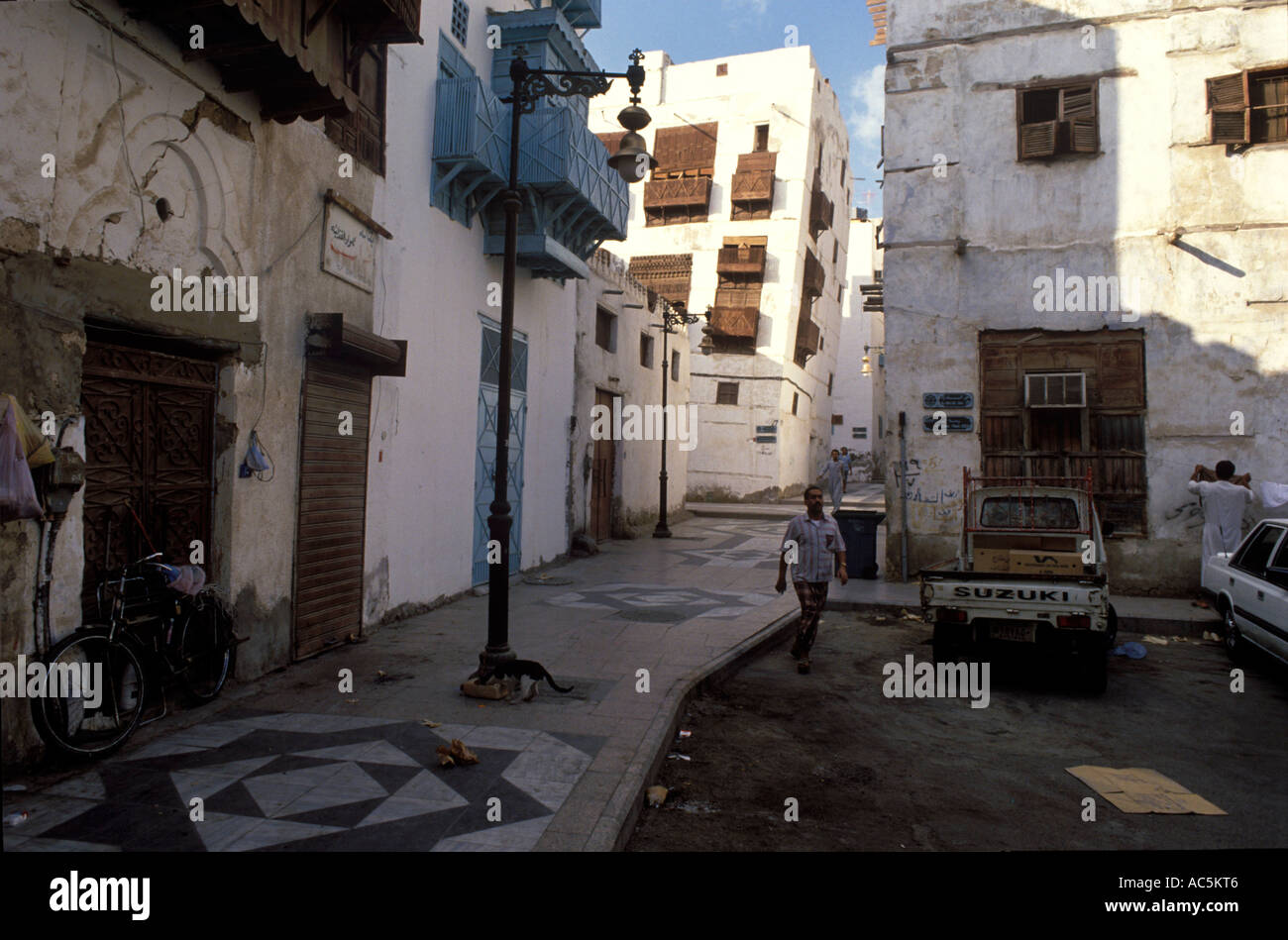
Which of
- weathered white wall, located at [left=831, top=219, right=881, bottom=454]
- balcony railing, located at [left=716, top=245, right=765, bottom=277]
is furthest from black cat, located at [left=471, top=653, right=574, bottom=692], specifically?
weathered white wall, located at [left=831, top=219, right=881, bottom=454]

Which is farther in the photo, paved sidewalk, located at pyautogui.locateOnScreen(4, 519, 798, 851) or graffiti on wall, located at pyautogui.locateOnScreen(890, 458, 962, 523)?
graffiti on wall, located at pyautogui.locateOnScreen(890, 458, 962, 523)

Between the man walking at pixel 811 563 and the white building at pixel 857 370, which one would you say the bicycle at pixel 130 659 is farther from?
the white building at pixel 857 370

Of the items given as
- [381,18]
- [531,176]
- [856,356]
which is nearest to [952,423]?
[531,176]

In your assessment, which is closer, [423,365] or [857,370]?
[423,365]

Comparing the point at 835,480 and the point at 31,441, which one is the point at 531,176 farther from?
the point at 835,480

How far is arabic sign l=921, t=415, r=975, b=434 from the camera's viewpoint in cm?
1388

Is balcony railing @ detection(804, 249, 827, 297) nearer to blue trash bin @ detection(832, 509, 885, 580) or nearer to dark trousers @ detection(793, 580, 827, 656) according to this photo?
blue trash bin @ detection(832, 509, 885, 580)

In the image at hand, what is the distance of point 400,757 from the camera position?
18.0 feet

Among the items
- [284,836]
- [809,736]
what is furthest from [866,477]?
[284,836]

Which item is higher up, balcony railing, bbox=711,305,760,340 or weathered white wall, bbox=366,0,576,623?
balcony railing, bbox=711,305,760,340

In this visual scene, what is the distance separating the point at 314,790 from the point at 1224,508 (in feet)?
42.4

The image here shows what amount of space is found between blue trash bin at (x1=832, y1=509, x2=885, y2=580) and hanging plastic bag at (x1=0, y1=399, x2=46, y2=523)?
→ 11888 millimetres

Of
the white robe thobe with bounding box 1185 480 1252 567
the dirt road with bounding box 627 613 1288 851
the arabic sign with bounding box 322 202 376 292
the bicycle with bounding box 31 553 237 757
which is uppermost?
the arabic sign with bounding box 322 202 376 292
